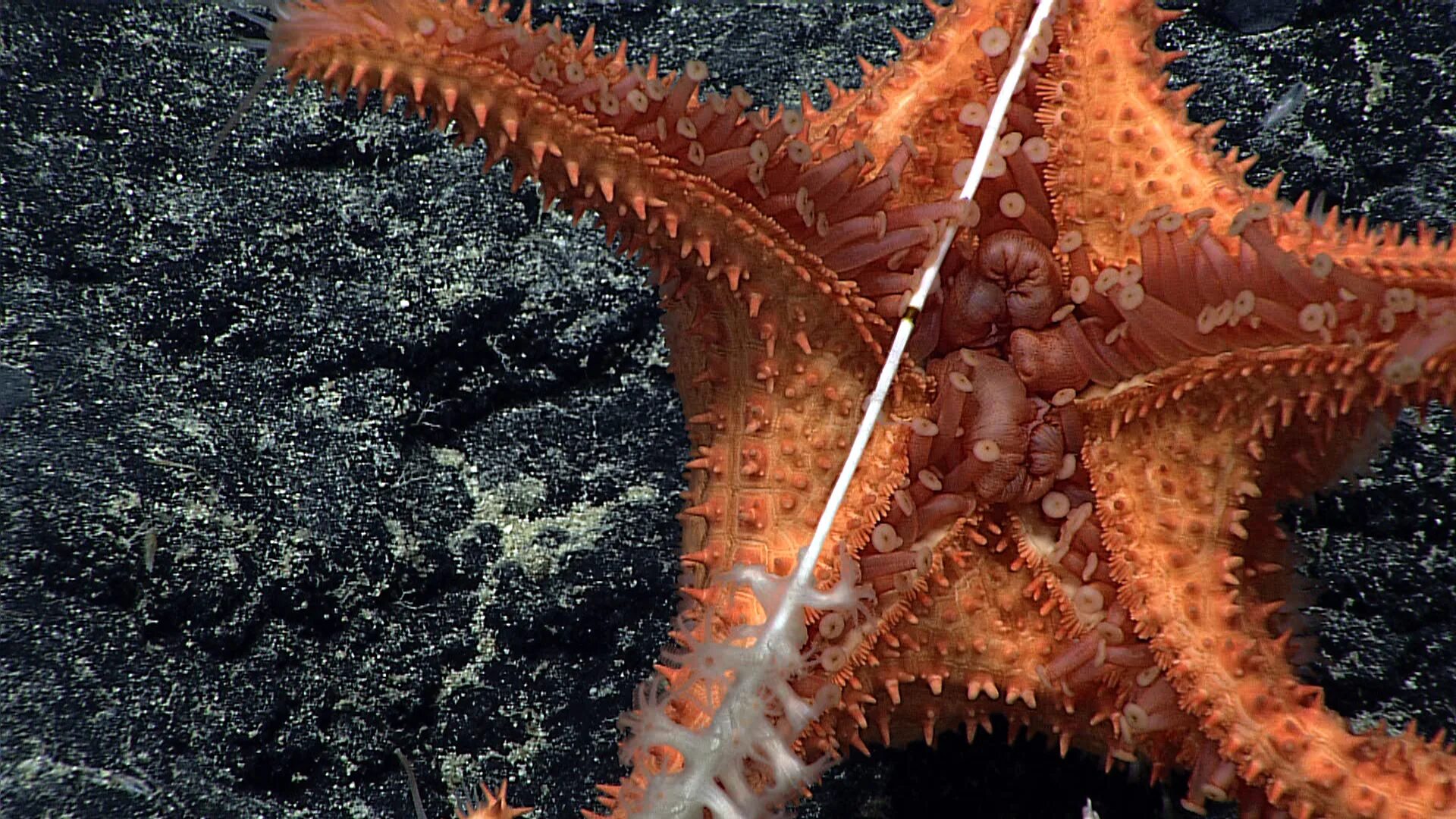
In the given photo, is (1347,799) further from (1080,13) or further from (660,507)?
(660,507)

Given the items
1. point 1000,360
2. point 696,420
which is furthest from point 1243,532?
point 696,420

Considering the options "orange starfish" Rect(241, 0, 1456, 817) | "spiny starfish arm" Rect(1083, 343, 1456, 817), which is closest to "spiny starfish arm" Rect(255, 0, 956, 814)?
"orange starfish" Rect(241, 0, 1456, 817)

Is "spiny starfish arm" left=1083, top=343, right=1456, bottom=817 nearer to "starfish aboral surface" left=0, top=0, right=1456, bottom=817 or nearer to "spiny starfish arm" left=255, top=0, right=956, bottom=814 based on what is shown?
"starfish aboral surface" left=0, top=0, right=1456, bottom=817

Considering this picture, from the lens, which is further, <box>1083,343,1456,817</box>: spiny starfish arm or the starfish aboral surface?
the starfish aboral surface

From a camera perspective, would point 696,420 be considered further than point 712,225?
Yes

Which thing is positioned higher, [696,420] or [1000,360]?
[1000,360]

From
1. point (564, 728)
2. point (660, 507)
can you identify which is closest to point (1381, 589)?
point (660, 507)

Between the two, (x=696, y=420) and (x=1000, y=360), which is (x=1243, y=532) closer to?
(x=1000, y=360)
